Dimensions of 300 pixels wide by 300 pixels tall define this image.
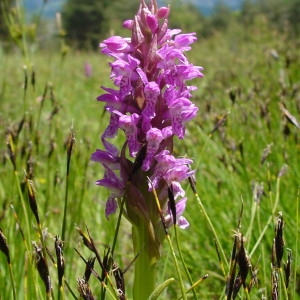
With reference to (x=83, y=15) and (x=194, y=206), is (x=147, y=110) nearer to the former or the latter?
(x=194, y=206)

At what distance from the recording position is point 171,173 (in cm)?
114

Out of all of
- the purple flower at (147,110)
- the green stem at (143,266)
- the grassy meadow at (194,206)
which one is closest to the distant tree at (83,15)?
the grassy meadow at (194,206)

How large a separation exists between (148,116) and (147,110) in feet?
0.05

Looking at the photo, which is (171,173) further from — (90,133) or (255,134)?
(90,133)

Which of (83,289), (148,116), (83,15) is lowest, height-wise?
(83,289)

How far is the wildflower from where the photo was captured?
3.61 ft

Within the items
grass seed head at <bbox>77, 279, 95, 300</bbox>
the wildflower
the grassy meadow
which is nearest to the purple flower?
the wildflower

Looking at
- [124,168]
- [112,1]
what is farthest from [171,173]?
[112,1]

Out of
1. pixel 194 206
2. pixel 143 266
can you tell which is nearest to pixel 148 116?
pixel 143 266

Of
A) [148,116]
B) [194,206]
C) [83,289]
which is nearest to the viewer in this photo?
[83,289]

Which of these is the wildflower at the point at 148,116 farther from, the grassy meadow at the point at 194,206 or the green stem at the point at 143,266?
the grassy meadow at the point at 194,206

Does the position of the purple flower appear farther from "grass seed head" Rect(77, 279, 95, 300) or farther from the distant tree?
the distant tree

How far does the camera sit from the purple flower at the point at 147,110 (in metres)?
1.10

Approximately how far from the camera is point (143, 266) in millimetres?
1132
